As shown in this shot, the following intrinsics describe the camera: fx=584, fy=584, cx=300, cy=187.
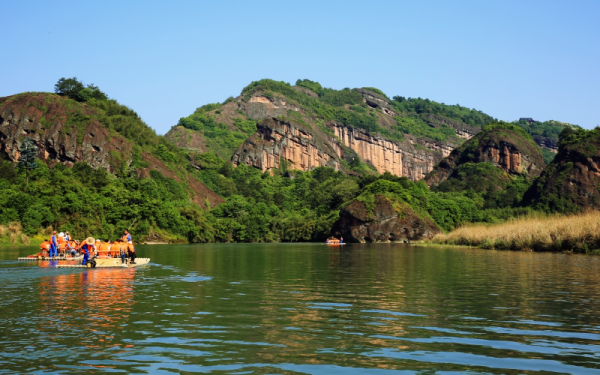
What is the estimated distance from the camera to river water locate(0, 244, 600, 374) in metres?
13.2

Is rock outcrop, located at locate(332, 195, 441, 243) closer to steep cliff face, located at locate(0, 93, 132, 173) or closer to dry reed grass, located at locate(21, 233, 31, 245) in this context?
steep cliff face, located at locate(0, 93, 132, 173)

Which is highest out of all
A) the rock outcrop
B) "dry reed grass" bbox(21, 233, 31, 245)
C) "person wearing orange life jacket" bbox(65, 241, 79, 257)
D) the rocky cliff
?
the rocky cliff

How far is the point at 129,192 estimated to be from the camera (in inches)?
5133

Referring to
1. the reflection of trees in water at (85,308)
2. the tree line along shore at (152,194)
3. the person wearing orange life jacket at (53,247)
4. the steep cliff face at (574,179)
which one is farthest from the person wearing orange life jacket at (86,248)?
the steep cliff face at (574,179)

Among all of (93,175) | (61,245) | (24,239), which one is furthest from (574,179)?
(61,245)

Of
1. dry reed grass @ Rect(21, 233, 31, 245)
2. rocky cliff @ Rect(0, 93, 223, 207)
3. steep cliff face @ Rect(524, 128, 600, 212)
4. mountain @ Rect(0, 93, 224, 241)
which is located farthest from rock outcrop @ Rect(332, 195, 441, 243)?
dry reed grass @ Rect(21, 233, 31, 245)

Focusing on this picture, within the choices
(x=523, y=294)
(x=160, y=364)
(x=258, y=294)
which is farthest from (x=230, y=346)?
(x=523, y=294)

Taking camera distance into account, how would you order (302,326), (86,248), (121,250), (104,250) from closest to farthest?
1. (302,326)
2. (86,248)
3. (121,250)
4. (104,250)

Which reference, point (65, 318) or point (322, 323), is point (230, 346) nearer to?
point (322, 323)

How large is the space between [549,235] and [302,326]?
4679 cm

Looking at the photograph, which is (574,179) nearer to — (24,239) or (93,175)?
(93,175)

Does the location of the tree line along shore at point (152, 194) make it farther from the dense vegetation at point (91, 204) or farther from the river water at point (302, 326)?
the river water at point (302, 326)

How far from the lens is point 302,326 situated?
58.3 ft

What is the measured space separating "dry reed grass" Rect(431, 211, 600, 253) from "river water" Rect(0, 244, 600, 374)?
22610 millimetres
